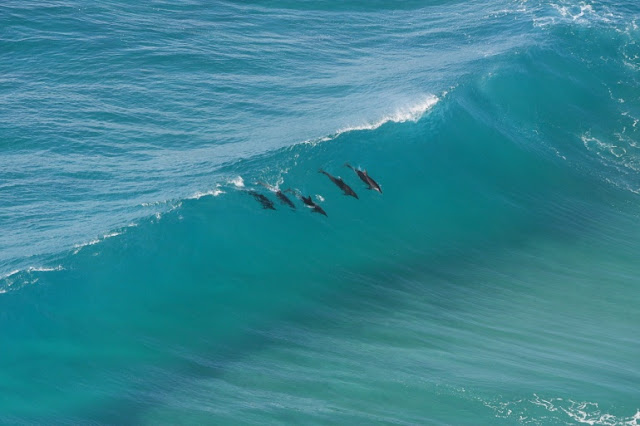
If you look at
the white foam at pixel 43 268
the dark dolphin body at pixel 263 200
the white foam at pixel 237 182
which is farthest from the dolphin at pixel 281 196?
the white foam at pixel 43 268

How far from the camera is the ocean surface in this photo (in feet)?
109

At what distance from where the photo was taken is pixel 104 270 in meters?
38.1

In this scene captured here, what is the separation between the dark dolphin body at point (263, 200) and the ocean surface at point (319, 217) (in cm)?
23

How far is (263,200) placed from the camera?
4216cm

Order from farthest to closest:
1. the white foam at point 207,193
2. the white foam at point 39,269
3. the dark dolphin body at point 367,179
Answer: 1. the white foam at point 207,193
2. the dark dolphin body at point 367,179
3. the white foam at point 39,269

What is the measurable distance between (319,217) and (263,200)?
10.5 ft

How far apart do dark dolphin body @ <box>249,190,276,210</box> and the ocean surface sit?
23 centimetres

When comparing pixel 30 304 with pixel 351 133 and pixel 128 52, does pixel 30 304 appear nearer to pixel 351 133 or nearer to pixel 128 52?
pixel 351 133

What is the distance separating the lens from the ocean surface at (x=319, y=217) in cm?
3338

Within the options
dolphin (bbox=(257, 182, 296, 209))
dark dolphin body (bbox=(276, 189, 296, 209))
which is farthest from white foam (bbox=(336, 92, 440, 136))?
dark dolphin body (bbox=(276, 189, 296, 209))

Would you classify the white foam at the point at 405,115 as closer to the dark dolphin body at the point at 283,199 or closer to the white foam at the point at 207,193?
the dark dolphin body at the point at 283,199

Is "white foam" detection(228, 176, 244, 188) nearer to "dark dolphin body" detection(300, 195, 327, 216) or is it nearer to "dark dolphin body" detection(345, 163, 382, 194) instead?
"dark dolphin body" detection(300, 195, 327, 216)

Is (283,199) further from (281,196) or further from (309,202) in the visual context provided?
(309,202)

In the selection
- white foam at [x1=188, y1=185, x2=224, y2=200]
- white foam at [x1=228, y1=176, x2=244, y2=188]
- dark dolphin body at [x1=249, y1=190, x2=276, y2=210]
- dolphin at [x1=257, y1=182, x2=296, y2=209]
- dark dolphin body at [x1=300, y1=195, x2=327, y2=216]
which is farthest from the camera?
white foam at [x1=228, y1=176, x2=244, y2=188]
